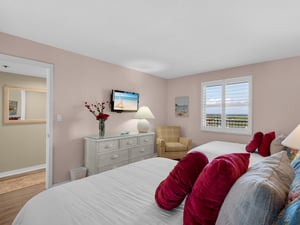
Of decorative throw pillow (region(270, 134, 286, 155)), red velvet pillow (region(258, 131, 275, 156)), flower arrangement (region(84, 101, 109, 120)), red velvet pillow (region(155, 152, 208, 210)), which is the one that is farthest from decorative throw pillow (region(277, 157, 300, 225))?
flower arrangement (region(84, 101, 109, 120))

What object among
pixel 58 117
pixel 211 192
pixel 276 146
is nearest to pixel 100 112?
pixel 58 117

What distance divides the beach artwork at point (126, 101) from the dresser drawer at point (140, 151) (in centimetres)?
97

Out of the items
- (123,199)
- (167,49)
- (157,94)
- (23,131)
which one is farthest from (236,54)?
(23,131)

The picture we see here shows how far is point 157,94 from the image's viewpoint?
15.2 feet

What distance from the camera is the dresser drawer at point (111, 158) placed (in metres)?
2.75

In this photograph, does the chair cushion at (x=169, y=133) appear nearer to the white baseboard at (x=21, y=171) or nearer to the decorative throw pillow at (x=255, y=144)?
the decorative throw pillow at (x=255, y=144)

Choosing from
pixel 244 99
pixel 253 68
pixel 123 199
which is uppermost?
pixel 253 68

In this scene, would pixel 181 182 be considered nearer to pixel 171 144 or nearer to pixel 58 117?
pixel 58 117

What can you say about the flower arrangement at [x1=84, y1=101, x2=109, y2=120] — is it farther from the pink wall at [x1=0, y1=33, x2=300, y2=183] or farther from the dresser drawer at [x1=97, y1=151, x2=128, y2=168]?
the dresser drawer at [x1=97, y1=151, x2=128, y2=168]

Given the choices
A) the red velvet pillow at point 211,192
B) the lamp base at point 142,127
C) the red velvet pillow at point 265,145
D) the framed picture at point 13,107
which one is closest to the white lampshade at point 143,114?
the lamp base at point 142,127

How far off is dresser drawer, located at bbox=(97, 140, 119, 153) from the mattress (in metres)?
1.26

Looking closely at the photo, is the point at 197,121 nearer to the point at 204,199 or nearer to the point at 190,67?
the point at 190,67

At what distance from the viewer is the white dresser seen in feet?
9.01

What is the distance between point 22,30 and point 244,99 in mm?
4184
